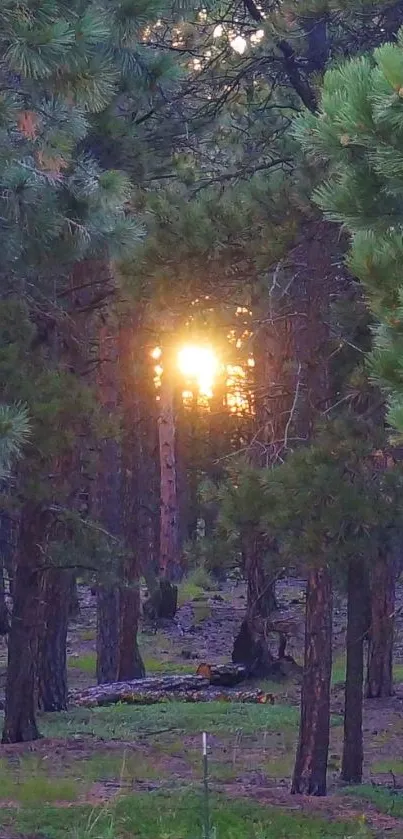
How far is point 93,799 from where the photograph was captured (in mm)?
8508

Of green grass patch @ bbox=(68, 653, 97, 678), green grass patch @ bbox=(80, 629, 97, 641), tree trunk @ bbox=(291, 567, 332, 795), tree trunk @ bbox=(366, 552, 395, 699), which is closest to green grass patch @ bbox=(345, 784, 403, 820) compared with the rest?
tree trunk @ bbox=(291, 567, 332, 795)

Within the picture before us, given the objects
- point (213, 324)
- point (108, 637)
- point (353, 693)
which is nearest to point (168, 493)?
point (108, 637)

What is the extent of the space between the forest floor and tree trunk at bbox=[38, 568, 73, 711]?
40 cm

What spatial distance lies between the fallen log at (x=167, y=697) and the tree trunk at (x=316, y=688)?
5.81m

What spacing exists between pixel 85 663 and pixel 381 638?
19.5ft

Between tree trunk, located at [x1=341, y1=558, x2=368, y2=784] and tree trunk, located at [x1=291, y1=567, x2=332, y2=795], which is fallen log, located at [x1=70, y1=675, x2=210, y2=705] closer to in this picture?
tree trunk, located at [x1=341, y1=558, x2=368, y2=784]

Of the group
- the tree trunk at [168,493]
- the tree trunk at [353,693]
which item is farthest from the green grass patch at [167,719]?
the tree trunk at [168,493]

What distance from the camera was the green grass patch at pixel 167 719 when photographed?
12492mm

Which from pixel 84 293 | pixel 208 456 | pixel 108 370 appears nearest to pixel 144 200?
pixel 84 293

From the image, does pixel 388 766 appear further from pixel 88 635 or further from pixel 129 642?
pixel 88 635

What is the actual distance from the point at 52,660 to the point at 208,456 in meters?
19.0

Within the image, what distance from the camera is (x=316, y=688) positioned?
376 inches

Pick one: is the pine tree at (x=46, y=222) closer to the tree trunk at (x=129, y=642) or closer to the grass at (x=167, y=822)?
the grass at (x=167, y=822)

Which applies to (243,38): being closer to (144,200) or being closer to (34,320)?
(144,200)
